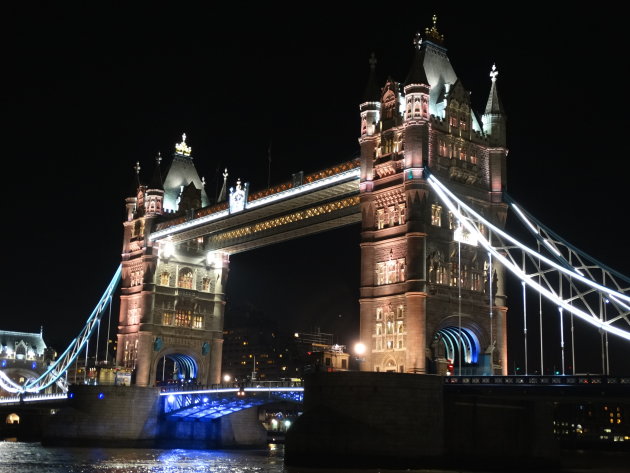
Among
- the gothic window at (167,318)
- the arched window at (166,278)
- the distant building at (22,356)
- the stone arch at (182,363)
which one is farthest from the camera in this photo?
the distant building at (22,356)

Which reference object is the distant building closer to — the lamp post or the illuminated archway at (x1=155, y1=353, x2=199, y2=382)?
the illuminated archway at (x1=155, y1=353, x2=199, y2=382)

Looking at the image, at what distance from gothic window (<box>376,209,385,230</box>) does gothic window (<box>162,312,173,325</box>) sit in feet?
108

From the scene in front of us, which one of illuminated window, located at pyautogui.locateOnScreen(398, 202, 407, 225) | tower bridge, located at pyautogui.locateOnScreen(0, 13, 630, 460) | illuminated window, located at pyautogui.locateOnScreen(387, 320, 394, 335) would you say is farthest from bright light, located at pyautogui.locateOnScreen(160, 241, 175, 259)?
illuminated window, located at pyautogui.locateOnScreen(387, 320, 394, 335)

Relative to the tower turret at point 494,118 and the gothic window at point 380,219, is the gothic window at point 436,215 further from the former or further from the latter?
the tower turret at point 494,118

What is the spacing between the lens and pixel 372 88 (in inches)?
2542

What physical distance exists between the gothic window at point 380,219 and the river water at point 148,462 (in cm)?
1639

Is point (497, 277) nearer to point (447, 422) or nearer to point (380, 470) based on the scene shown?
point (447, 422)

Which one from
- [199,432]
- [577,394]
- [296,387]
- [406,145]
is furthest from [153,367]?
[577,394]

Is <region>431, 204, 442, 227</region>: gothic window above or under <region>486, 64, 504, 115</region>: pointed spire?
under

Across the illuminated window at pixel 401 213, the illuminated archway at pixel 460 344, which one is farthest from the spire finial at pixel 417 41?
the illuminated archway at pixel 460 344

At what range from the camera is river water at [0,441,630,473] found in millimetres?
55625

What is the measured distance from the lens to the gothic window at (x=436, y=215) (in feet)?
200

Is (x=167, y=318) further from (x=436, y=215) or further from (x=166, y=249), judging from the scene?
(x=436, y=215)

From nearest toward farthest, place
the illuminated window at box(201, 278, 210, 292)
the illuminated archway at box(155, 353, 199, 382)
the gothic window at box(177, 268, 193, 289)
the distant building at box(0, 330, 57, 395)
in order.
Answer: the gothic window at box(177, 268, 193, 289)
the illuminated archway at box(155, 353, 199, 382)
the illuminated window at box(201, 278, 210, 292)
the distant building at box(0, 330, 57, 395)
